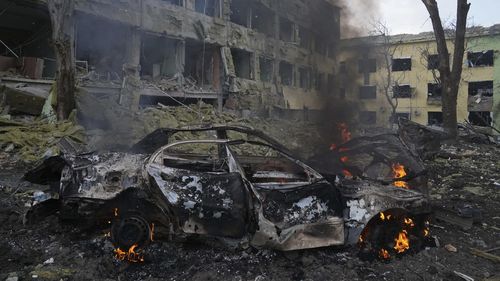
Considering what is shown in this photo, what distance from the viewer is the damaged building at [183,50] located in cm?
1481

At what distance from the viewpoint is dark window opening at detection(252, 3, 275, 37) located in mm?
27141

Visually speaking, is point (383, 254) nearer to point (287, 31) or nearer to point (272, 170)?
point (272, 170)

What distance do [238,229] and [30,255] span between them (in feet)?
7.98

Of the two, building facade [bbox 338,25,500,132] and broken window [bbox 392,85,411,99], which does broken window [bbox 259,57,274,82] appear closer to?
building facade [bbox 338,25,500,132]

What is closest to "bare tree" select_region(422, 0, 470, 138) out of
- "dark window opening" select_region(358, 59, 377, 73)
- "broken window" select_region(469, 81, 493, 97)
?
"dark window opening" select_region(358, 59, 377, 73)

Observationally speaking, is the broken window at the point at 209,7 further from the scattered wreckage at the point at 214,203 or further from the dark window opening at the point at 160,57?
the scattered wreckage at the point at 214,203

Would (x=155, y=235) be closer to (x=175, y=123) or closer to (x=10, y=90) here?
(x=10, y=90)

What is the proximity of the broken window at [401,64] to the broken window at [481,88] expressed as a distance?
6026 mm

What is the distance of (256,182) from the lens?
4902mm

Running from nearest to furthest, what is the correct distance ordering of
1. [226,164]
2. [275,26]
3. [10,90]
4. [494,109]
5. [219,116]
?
[226,164] → [10,90] → [219,116] → [275,26] → [494,109]

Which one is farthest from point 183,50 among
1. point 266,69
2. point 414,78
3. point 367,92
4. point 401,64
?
point 414,78

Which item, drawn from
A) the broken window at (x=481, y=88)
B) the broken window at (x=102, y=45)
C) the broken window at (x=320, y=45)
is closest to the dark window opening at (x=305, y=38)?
the broken window at (x=320, y=45)

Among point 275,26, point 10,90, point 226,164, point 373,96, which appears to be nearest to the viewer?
point 226,164

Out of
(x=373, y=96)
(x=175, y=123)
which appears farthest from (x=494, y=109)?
(x=175, y=123)
